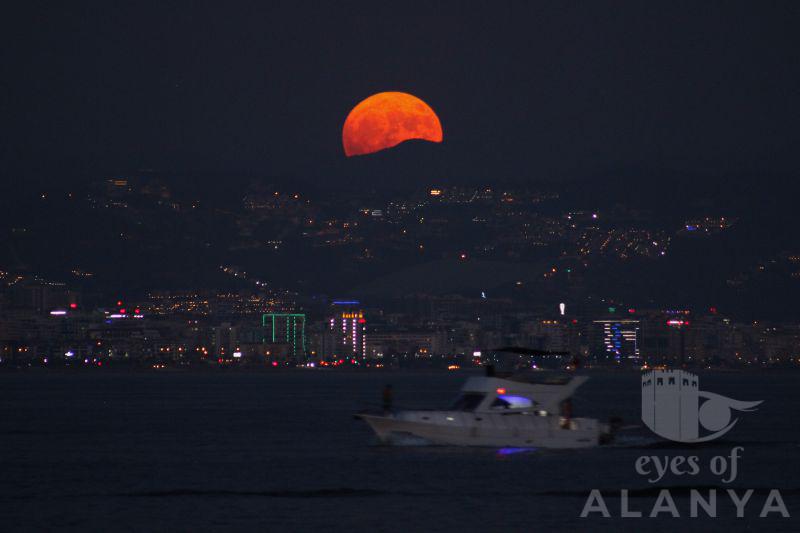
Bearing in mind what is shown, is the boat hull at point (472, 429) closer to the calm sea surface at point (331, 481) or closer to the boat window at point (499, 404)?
the boat window at point (499, 404)

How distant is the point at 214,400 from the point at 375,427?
2503 inches

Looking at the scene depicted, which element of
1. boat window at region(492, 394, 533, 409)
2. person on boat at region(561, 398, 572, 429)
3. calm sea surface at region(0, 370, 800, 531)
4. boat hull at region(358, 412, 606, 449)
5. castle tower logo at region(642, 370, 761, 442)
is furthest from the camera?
castle tower logo at region(642, 370, 761, 442)

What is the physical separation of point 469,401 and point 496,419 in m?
1.39

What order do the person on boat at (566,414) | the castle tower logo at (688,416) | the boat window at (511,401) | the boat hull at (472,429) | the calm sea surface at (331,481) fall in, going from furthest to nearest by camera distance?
the castle tower logo at (688,416), the person on boat at (566,414), the boat window at (511,401), the boat hull at (472,429), the calm sea surface at (331,481)

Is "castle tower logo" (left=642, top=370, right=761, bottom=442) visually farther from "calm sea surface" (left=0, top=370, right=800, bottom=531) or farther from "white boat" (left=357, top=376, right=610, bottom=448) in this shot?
"white boat" (left=357, top=376, right=610, bottom=448)

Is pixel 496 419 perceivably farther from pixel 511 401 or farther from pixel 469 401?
pixel 469 401

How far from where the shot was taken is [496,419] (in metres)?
52.8

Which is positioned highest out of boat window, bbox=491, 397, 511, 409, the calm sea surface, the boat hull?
boat window, bbox=491, 397, 511, 409

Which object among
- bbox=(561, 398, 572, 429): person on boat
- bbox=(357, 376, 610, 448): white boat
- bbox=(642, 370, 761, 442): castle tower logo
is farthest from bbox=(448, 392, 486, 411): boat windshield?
bbox=(642, 370, 761, 442): castle tower logo

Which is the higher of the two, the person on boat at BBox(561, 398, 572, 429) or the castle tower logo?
the person on boat at BBox(561, 398, 572, 429)

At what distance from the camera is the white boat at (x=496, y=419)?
52719 millimetres

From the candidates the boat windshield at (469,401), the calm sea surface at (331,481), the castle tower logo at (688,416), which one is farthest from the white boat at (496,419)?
the castle tower logo at (688,416)

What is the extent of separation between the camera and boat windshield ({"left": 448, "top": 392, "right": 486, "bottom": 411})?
53.2 metres

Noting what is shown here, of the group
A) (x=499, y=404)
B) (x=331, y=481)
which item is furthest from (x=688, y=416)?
(x=331, y=481)
